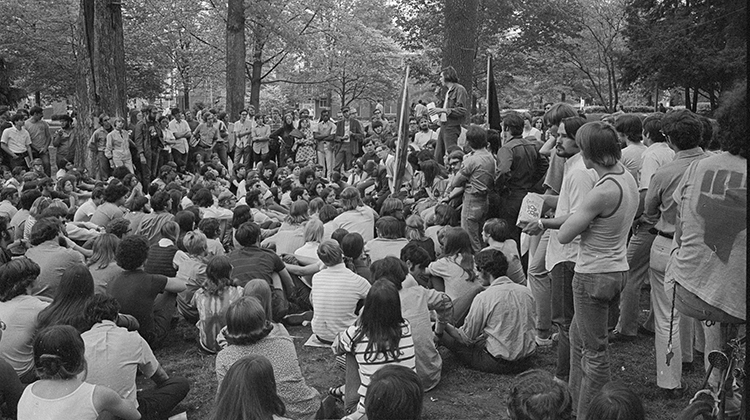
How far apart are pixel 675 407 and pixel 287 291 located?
12.3 ft

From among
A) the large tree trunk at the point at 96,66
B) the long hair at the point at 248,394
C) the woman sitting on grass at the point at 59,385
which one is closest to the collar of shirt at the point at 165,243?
the woman sitting on grass at the point at 59,385

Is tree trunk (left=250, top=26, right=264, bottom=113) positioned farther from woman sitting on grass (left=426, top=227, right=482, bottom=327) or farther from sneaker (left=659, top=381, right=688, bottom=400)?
sneaker (left=659, top=381, right=688, bottom=400)

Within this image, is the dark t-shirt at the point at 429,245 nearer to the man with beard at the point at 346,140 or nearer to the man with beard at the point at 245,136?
the man with beard at the point at 346,140

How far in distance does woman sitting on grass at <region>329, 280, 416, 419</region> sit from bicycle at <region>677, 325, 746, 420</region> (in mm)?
1769

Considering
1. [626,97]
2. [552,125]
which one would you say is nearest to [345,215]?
[552,125]

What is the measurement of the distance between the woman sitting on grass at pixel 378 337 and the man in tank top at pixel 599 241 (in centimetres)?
110

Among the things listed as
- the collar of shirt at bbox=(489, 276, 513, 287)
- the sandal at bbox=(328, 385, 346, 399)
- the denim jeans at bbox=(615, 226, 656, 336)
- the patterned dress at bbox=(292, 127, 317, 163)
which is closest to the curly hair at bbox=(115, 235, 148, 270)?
the sandal at bbox=(328, 385, 346, 399)

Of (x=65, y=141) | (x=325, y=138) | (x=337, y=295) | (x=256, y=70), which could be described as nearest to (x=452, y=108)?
(x=337, y=295)

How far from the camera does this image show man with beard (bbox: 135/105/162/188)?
1659 cm

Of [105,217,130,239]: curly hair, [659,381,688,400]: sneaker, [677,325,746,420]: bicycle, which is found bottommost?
[659,381,688,400]: sneaker

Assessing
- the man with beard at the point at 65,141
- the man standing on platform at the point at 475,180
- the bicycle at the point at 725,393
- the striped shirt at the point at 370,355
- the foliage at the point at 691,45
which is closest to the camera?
the bicycle at the point at 725,393

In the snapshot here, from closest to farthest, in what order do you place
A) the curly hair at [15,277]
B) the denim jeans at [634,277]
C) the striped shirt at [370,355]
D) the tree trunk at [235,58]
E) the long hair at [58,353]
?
1. the long hair at [58,353]
2. the striped shirt at [370,355]
3. the curly hair at [15,277]
4. the denim jeans at [634,277]
5. the tree trunk at [235,58]

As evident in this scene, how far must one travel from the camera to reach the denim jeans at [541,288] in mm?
6594

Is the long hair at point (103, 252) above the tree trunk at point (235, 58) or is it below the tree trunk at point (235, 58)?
below
